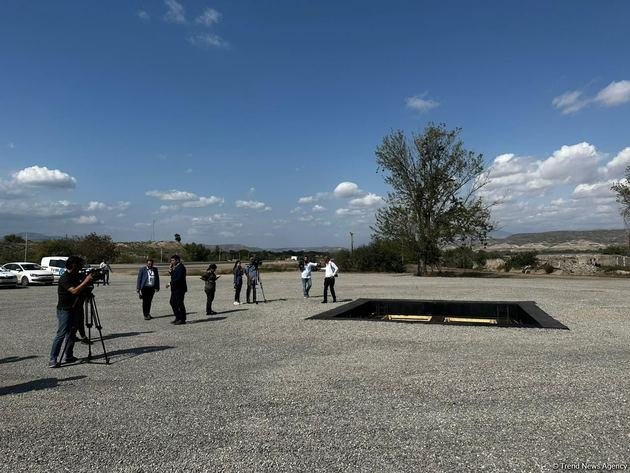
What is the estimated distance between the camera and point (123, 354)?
28.7ft

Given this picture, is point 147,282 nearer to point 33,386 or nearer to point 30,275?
point 33,386

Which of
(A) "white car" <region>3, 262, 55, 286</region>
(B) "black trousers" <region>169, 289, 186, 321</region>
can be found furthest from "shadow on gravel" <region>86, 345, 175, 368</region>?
(A) "white car" <region>3, 262, 55, 286</region>

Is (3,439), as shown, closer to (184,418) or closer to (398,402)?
(184,418)

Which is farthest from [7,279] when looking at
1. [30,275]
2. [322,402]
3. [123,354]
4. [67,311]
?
[322,402]

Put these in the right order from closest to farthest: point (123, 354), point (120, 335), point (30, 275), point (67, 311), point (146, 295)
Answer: point (67, 311), point (123, 354), point (120, 335), point (146, 295), point (30, 275)

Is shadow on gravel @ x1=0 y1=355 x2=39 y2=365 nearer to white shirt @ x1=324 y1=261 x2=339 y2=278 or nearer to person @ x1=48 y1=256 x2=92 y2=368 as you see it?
person @ x1=48 y1=256 x2=92 y2=368

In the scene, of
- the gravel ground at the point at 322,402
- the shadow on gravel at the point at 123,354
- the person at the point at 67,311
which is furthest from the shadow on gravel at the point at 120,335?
the person at the point at 67,311

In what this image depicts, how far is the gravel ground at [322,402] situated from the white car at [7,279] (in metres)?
17.6

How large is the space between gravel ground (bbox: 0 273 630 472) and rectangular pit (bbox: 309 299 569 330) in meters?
3.25

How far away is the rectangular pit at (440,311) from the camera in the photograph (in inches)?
558

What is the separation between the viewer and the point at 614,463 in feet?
13.4

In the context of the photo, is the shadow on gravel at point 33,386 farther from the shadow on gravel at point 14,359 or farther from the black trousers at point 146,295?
the black trousers at point 146,295

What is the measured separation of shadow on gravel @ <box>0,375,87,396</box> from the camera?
640 centimetres

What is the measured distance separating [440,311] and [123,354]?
10.4 meters
